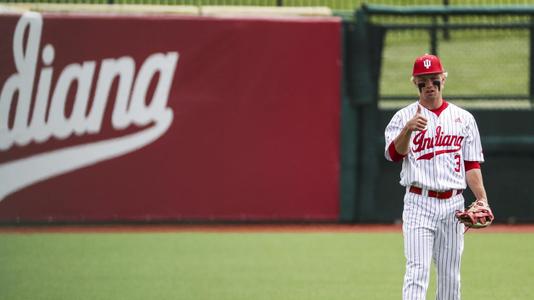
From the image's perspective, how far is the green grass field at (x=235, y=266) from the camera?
870 centimetres

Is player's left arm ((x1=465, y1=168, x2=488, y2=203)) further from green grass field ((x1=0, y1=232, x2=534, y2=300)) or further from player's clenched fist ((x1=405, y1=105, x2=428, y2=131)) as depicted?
green grass field ((x1=0, y1=232, x2=534, y2=300))

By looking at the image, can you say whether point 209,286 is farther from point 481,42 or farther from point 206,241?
point 481,42

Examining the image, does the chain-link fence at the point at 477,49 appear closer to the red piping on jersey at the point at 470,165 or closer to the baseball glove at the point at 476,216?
the red piping on jersey at the point at 470,165

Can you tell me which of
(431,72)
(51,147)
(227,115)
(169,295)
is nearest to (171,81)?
(227,115)

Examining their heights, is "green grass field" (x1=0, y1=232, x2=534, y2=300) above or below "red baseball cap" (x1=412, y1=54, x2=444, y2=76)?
below

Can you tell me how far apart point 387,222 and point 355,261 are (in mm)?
2791

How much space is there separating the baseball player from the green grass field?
6.45 feet

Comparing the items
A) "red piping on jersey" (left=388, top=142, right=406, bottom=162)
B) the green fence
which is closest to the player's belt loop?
"red piping on jersey" (left=388, top=142, right=406, bottom=162)

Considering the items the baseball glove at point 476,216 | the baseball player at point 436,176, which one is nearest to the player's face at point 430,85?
the baseball player at point 436,176

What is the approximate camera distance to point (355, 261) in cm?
1043

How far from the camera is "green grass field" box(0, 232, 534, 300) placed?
342 inches

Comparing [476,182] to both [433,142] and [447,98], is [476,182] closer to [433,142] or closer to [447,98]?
[433,142]

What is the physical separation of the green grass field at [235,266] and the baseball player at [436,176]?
6.45 feet

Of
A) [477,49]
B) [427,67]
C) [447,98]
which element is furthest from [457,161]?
[477,49]
